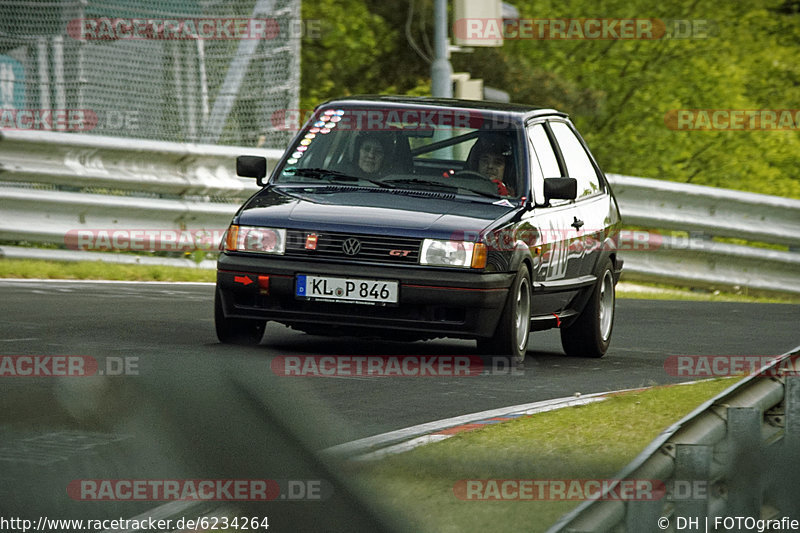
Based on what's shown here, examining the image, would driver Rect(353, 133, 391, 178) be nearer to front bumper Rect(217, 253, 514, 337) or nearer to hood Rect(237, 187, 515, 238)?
hood Rect(237, 187, 515, 238)

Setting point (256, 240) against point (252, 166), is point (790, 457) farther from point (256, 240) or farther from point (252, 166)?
point (252, 166)

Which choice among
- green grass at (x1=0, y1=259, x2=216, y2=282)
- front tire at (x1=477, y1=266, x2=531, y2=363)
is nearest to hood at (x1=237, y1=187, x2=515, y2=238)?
front tire at (x1=477, y1=266, x2=531, y2=363)

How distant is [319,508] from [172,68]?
62.0ft

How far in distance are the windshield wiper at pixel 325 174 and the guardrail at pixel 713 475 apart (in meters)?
5.31

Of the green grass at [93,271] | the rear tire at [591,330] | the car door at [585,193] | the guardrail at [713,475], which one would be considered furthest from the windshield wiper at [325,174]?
the guardrail at [713,475]

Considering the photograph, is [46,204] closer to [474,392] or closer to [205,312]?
[205,312]

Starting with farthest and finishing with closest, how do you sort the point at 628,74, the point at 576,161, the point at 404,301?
1. the point at 628,74
2. the point at 576,161
3. the point at 404,301

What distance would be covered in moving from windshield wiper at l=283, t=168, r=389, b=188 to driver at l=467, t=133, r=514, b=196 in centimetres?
61

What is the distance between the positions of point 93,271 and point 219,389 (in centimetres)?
1188

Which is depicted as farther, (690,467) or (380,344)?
(380,344)

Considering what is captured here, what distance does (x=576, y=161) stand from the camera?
10.2m

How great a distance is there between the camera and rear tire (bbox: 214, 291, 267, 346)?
834 cm

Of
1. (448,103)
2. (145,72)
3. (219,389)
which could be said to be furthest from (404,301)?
(145,72)

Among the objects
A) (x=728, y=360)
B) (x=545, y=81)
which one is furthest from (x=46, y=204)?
(x=545, y=81)
